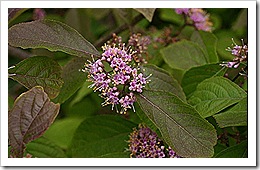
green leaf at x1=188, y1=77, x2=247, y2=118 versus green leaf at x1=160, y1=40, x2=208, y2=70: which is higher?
green leaf at x1=160, y1=40, x2=208, y2=70

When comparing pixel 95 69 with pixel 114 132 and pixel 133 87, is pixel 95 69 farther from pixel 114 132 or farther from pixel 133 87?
pixel 114 132

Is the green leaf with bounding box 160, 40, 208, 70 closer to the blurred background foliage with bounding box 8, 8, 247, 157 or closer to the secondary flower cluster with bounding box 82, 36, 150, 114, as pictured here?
the blurred background foliage with bounding box 8, 8, 247, 157

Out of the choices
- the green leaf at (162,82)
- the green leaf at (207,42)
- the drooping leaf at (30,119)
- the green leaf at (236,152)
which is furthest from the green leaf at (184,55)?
the drooping leaf at (30,119)

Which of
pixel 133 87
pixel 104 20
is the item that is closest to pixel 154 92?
pixel 133 87

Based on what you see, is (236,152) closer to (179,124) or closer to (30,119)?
(179,124)

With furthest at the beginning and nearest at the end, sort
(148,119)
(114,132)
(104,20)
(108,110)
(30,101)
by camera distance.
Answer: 1. (104,20)
2. (108,110)
3. (114,132)
4. (148,119)
5. (30,101)

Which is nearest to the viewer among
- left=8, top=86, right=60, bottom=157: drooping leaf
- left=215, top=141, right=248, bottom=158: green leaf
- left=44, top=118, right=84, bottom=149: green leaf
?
left=8, top=86, right=60, bottom=157: drooping leaf

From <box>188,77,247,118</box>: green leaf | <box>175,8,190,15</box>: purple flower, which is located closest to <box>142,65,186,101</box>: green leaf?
<box>188,77,247,118</box>: green leaf
